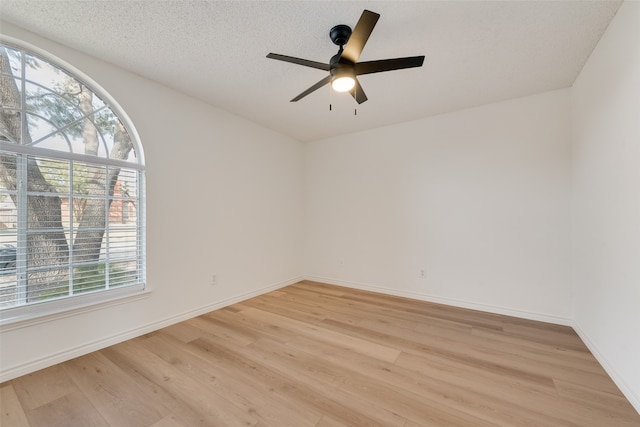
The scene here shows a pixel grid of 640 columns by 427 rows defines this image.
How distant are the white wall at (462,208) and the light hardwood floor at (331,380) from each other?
1.83 feet

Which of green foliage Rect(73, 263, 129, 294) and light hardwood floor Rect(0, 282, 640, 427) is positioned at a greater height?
green foliage Rect(73, 263, 129, 294)

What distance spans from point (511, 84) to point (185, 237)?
387 cm

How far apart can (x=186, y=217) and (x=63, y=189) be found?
1013 mm

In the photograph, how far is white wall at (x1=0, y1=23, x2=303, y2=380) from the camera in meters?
2.03

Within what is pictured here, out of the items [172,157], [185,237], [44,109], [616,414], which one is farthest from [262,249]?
[616,414]

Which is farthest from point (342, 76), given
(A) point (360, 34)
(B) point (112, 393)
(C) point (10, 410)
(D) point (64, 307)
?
(C) point (10, 410)

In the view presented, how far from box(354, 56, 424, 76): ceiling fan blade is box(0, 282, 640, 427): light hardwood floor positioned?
2.17m

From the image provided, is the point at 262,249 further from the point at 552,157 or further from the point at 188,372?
the point at 552,157

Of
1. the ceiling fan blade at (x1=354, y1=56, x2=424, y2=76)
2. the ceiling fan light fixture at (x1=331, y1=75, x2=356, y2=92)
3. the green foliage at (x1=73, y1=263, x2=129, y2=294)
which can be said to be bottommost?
the green foliage at (x1=73, y1=263, x2=129, y2=294)

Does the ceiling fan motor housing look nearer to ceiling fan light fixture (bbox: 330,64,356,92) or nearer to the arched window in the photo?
ceiling fan light fixture (bbox: 330,64,356,92)

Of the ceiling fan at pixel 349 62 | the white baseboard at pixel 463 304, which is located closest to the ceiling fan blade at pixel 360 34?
the ceiling fan at pixel 349 62

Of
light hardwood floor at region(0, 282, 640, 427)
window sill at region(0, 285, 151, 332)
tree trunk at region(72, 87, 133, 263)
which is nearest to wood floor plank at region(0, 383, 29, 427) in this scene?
light hardwood floor at region(0, 282, 640, 427)

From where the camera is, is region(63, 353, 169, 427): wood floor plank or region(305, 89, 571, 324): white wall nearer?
region(63, 353, 169, 427): wood floor plank

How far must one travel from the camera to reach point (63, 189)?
2051 millimetres
